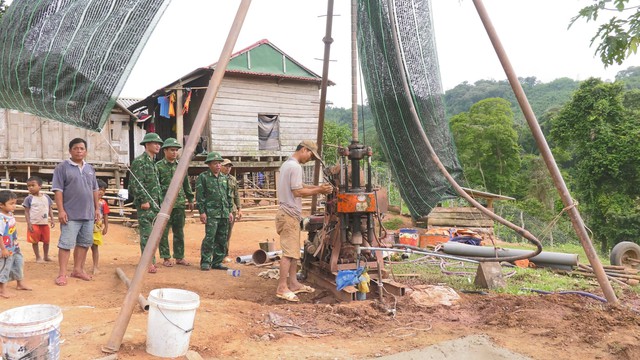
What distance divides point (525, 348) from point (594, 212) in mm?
19768

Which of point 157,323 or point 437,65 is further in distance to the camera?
point 437,65

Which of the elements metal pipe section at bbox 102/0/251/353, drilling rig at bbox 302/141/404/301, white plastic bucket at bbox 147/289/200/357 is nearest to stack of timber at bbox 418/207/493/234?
drilling rig at bbox 302/141/404/301

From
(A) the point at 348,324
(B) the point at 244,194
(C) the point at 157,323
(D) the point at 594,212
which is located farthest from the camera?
(B) the point at 244,194

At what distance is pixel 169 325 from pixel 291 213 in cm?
→ 246

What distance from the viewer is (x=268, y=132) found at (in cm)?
1878

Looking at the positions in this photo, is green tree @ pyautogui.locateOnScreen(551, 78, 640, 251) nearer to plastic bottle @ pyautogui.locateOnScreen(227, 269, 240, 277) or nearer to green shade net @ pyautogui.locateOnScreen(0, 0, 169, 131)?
plastic bottle @ pyautogui.locateOnScreen(227, 269, 240, 277)

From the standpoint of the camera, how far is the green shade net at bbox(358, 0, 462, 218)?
6164 mm

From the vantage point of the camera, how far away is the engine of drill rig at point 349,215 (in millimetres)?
5086

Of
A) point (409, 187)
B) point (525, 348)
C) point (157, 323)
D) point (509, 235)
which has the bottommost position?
point (509, 235)

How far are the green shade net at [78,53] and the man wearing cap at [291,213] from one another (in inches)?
83.7

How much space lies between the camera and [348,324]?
419 cm

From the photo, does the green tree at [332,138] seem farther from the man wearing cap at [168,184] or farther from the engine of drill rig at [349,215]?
the engine of drill rig at [349,215]

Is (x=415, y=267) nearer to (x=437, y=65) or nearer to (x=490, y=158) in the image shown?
(x=437, y=65)

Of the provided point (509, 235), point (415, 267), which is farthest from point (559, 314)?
point (509, 235)
